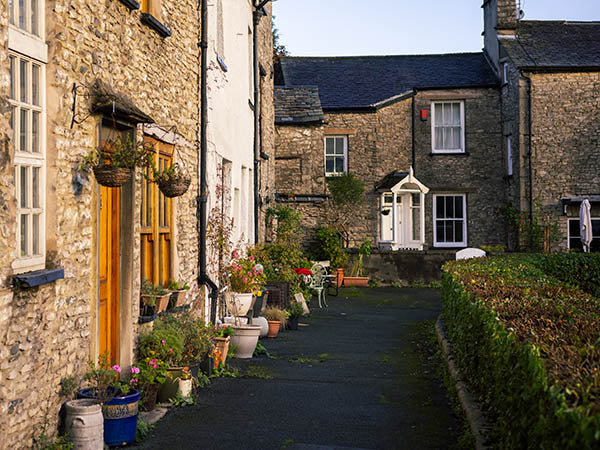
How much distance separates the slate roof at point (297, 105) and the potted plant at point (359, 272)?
4.30 metres

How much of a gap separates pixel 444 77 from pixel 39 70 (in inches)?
907

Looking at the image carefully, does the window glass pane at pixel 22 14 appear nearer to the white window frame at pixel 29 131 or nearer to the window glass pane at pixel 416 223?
the white window frame at pixel 29 131

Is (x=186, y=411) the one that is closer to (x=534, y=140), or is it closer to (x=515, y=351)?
(x=515, y=351)

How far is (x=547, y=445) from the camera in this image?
133 inches

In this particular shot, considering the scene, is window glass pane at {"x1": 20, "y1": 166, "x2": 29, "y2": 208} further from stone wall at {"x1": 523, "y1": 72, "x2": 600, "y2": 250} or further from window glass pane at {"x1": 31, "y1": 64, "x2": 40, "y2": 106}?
stone wall at {"x1": 523, "y1": 72, "x2": 600, "y2": 250}

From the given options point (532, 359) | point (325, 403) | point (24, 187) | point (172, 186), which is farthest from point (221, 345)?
point (532, 359)

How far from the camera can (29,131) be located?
487 cm

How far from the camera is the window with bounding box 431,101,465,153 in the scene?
25594mm

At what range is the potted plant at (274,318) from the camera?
39.0 ft

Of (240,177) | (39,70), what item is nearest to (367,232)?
Answer: (240,177)

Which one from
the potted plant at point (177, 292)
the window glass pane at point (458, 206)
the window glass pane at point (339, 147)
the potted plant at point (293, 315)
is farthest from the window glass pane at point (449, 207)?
the potted plant at point (177, 292)

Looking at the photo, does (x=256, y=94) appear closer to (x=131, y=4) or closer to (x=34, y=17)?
(x=131, y=4)

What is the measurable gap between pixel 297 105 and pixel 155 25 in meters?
15.4

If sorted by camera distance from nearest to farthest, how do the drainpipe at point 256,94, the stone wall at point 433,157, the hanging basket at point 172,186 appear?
1. the hanging basket at point 172,186
2. the drainpipe at point 256,94
3. the stone wall at point 433,157
